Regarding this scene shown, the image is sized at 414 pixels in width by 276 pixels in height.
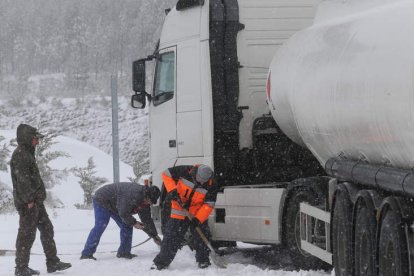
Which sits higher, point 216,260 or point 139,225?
point 139,225

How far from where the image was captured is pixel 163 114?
13.1m

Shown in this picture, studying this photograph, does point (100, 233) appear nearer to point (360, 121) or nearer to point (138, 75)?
point (138, 75)

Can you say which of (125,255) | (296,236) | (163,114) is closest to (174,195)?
(296,236)

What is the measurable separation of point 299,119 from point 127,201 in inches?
124

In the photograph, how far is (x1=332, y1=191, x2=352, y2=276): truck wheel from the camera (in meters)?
8.79

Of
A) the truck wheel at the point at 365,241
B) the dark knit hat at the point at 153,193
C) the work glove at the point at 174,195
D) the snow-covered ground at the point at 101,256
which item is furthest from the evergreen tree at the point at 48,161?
the truck wheel at the point at 365,241

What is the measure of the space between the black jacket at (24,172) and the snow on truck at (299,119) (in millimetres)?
2288

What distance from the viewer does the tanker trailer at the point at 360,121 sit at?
7121 mm

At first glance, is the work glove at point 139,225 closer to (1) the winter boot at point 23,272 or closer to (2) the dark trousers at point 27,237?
(2) the dark trousers at point 27,237

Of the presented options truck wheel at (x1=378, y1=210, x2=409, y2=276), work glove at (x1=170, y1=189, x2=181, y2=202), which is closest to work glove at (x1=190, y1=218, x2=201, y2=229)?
work glove at (x1=170, y1=189, x2=181, y2=202)

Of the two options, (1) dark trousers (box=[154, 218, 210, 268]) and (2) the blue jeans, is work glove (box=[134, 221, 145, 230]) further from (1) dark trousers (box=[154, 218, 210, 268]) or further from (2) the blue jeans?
(1) dark trousers (box=[154, 218, 210, 268])

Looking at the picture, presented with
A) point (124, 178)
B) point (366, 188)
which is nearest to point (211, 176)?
point (366, 188)

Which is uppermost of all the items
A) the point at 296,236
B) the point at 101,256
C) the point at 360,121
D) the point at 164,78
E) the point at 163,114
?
the point at 164,78

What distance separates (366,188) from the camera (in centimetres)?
855
